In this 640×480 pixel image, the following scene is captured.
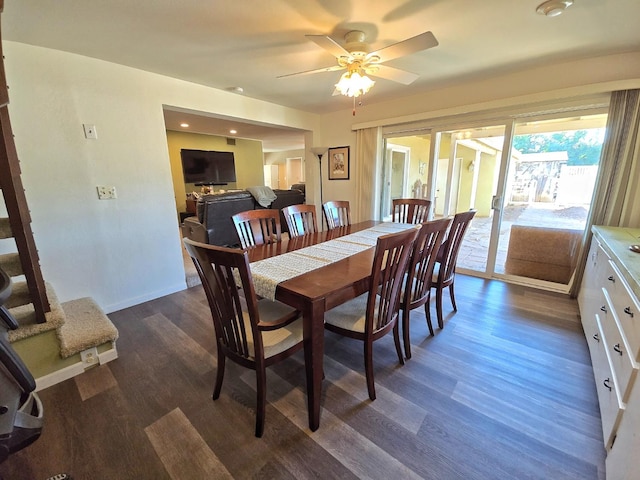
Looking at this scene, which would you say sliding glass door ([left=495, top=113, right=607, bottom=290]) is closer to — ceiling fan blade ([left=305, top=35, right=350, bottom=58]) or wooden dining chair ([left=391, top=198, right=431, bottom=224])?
wooden dining chair ([left=391, top=198, right=431, bottom=224])

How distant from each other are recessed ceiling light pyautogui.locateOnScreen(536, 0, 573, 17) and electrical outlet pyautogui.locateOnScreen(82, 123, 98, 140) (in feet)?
11.1

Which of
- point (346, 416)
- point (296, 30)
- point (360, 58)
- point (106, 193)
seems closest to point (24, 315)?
point (106, 193)

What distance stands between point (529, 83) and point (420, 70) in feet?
3.60

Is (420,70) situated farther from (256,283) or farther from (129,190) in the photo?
(129,190)

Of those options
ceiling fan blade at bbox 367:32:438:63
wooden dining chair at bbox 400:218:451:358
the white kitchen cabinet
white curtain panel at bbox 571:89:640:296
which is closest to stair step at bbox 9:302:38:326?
wooden dining chair at bbox 400:218:451:358

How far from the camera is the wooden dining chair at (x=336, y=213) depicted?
279cm

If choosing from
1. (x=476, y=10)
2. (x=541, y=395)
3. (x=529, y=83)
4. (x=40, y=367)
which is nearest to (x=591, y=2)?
(x=476, y=10)

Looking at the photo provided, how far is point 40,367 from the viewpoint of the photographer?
1676 millimetres

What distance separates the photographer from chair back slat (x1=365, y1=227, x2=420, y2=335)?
1.30 meters

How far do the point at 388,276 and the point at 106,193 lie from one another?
2.62 metres

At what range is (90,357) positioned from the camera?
72.2 inches

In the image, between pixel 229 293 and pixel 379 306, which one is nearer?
pixel 229 293

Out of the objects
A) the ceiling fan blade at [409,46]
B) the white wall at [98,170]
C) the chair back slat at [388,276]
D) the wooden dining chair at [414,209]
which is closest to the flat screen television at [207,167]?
the white wall at [98,170]

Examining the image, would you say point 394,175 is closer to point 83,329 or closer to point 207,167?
point 83,329
